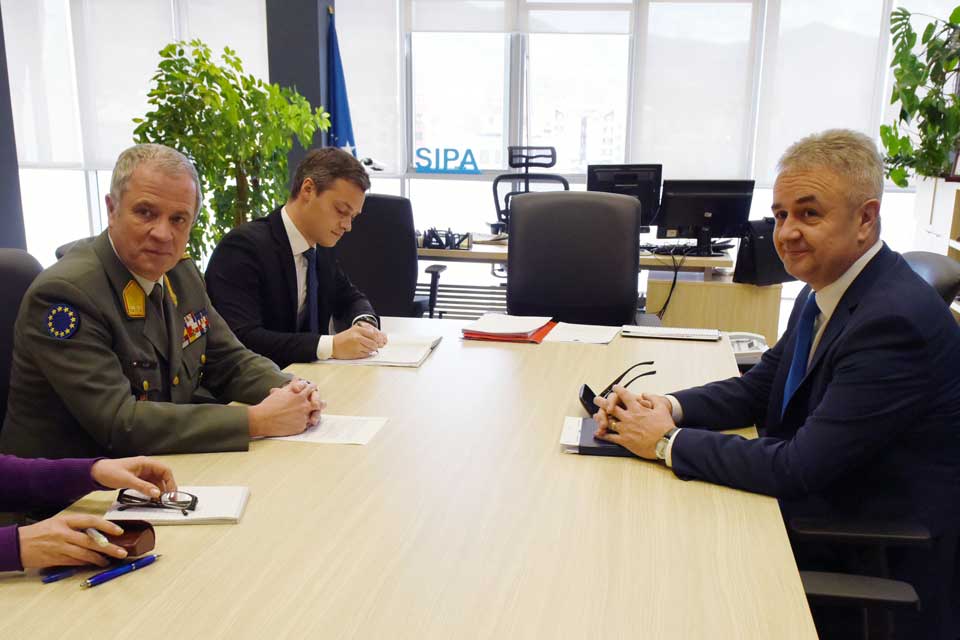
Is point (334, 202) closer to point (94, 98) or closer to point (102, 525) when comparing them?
point (102, 525)

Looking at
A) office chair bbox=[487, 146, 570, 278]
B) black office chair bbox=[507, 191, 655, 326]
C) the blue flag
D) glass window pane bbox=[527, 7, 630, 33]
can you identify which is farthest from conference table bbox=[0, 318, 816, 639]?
glass window pane bbox=[527, 7, 630, 33]

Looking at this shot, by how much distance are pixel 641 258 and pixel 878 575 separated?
306 centimetres

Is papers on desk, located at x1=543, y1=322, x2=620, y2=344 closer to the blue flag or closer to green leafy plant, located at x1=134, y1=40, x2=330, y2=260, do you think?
green leafy plant, located at x1=134, y1=40, x2=330, y2=260

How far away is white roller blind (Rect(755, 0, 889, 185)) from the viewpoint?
6.21 m

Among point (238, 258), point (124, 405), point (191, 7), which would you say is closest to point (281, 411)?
point (124, 405)

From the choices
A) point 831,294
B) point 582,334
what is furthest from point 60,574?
point 582,334

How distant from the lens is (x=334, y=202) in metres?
2.50

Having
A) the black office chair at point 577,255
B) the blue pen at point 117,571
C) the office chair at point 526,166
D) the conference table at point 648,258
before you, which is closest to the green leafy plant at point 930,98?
the conference table at point 648,258

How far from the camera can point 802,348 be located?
1725mm

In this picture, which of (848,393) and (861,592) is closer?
(861,592)

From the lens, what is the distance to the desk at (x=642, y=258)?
425 centimetres

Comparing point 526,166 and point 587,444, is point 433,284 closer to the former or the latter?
point 526,166

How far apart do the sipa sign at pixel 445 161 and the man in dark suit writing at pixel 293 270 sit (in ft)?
14.6

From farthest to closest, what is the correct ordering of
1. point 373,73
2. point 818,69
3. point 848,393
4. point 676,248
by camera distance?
1. point 373,73
2. point 818,69
3. point 676,248
4. point 848,393
